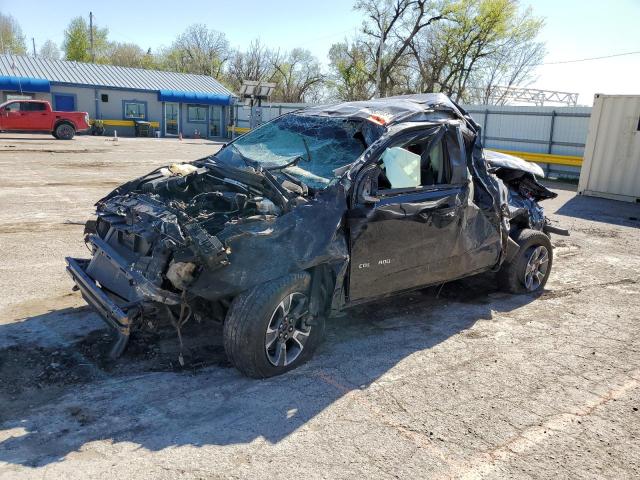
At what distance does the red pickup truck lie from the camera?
84.4ft

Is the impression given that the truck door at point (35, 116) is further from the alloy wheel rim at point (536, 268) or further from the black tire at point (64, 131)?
the alloy wheel rim at point (536, 268)

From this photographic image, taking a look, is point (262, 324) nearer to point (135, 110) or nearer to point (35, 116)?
point (35, 116)

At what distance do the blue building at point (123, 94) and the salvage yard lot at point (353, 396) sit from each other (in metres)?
32.1

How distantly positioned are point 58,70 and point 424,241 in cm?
3701

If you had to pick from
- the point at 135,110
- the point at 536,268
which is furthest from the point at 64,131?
the point at 536,268

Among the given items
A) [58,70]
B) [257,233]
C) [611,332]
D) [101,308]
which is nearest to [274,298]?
[257,233]

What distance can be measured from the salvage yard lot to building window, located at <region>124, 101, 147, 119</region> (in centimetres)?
3362

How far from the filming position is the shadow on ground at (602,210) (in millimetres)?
11570

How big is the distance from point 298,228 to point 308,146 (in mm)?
1187

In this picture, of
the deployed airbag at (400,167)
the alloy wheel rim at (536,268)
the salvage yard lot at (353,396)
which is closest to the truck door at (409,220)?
the deployed airbag at (400,167)

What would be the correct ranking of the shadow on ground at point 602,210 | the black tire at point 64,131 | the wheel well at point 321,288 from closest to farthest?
the wheel well at point 321,288 < the shadow on ground at point 602,210 < the black tire at point 64,131

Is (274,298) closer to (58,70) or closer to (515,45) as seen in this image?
(58,70)

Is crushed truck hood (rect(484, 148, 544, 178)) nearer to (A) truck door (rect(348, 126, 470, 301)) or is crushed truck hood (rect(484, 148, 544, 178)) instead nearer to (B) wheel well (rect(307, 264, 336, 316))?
(A) truck door (rect(348, 126, 470, 301))

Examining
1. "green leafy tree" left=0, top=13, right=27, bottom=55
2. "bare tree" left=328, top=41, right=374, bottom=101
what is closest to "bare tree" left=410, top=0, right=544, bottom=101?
"bare tree" left=328, top=41, right=374, bottom=101
